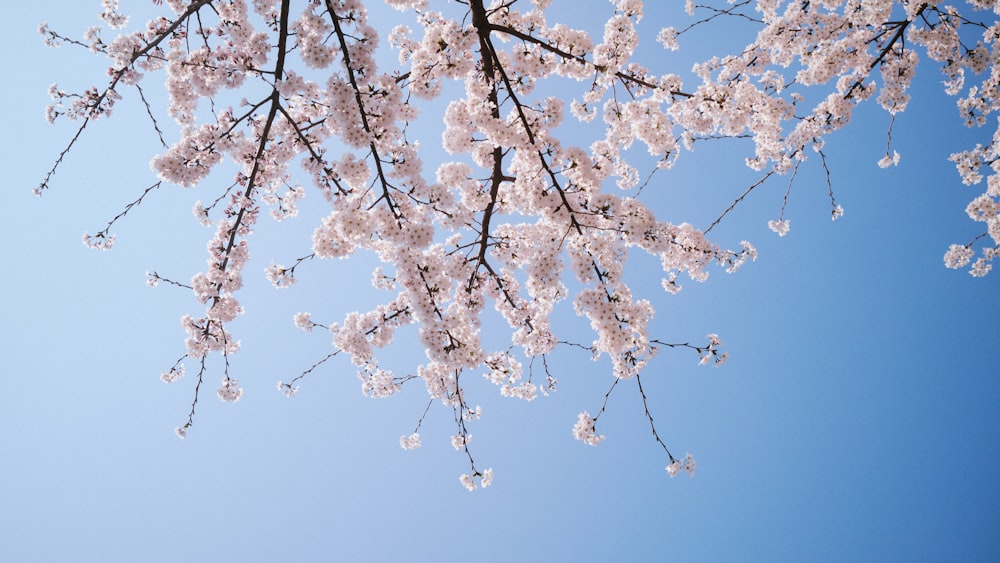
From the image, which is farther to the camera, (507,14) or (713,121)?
(713,121)

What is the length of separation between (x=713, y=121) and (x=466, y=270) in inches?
153

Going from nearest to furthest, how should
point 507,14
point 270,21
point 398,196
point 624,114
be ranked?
point 270,21
point 398,196
point 507,14
point 624,114

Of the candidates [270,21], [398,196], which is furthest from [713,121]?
[270,21]

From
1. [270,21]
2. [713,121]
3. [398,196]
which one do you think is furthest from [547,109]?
[270,21]

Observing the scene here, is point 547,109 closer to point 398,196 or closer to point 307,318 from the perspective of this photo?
point 398,196

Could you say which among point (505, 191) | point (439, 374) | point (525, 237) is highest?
point (505, 191)

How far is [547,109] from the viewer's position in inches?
215

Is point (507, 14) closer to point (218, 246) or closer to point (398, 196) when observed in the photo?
point (398, 196)

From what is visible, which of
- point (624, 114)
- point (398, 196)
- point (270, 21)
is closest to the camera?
point (270, 21)

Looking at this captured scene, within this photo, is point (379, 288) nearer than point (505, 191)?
Yes

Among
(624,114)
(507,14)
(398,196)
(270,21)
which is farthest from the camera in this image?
(624,114)

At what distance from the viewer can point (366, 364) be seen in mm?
6293

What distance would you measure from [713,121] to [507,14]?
305 centimetres

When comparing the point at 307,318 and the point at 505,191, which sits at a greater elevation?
the point at 505,191
